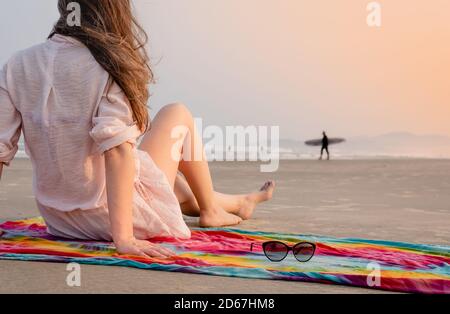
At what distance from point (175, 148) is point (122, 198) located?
0.97m

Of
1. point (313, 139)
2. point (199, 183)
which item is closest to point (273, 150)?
point (313, 139)

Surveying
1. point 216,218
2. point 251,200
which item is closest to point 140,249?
point 216,218

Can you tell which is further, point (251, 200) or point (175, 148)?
point (251, 200)

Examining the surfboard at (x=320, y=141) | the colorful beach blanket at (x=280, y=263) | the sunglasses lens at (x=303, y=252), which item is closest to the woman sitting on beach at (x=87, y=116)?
the colorful beach blanket at (x=280, y=263)

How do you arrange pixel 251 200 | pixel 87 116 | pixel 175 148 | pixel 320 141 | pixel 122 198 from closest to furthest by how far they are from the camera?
pixel 122 198 < pixel 87 116 < pixel 175 148 < pixel 251 200 < pixel 320 141

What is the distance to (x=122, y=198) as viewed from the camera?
10.6 feet

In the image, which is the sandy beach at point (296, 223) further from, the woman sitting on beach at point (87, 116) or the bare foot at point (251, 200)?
the woman sitting on beach at point (87, 116)

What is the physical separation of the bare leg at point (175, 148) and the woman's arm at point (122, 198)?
0.75 metres

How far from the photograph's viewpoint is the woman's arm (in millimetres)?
3221

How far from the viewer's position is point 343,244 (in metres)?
3.91

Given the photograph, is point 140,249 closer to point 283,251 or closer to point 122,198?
point 122,198
